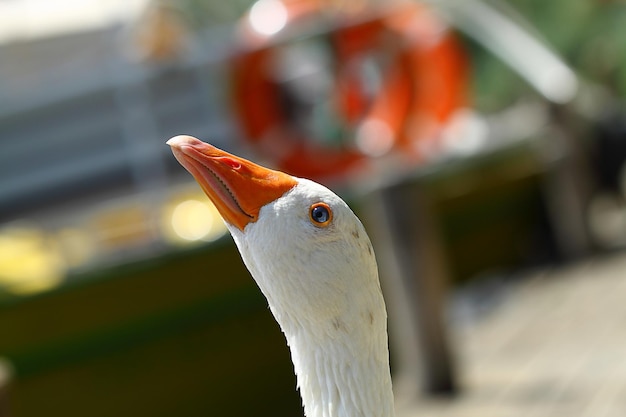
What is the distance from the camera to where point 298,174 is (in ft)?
23.4

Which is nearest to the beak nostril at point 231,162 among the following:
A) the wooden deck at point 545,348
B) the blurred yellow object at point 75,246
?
the wooden deck at point 545,348

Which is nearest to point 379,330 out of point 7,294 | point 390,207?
point 390,207

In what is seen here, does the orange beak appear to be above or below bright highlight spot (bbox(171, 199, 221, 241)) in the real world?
below

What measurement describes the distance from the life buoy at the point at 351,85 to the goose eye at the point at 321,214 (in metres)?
5.31

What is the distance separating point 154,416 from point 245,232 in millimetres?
3630

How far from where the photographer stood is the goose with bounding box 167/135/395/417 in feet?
5.06

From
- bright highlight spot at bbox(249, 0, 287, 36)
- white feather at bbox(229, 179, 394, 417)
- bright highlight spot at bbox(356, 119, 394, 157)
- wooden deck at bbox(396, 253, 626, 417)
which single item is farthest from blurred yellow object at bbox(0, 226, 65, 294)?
white feather at bbox(229, 179, 394, 417)

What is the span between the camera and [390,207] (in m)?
4.04

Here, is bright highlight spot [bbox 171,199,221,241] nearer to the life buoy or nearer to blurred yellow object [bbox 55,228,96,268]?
blurred yellow object [bbox 55,228,96,268]

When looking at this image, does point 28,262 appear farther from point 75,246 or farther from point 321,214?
point 321,214

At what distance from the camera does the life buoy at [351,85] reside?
23.3 feet

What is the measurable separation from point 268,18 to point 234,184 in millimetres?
5894

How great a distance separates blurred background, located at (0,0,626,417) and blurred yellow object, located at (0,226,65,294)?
18 mm

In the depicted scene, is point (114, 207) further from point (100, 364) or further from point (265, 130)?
point (265, 130)
